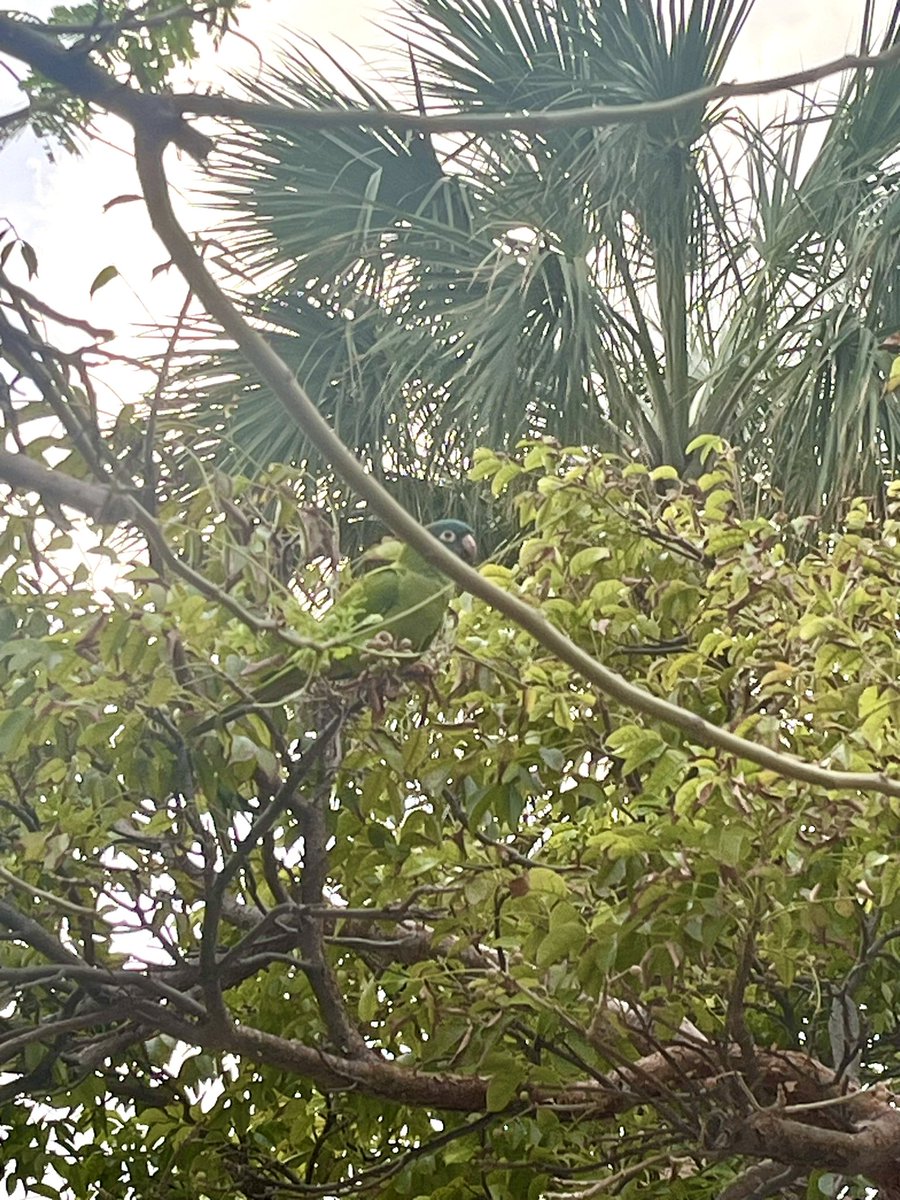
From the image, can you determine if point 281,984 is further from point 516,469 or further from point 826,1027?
point 826,1027

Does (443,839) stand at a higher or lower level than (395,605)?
lower

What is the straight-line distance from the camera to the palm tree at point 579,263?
106 inches

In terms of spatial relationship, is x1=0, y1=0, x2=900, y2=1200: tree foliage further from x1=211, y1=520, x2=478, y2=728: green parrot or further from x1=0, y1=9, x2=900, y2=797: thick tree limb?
x1=0, y1=9, x2=900, y2=797: thick tree limb

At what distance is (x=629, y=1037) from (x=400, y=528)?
1.29m

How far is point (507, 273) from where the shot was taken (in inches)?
109

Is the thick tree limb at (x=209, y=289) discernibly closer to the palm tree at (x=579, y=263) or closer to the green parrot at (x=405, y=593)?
the green parrot at (x=405, y=593)

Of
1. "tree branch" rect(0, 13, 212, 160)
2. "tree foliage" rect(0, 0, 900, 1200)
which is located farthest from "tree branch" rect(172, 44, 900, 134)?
"tree foliage" rect(0, 0, 900, 1200)

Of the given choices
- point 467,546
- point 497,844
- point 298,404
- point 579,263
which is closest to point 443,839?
point 497,844

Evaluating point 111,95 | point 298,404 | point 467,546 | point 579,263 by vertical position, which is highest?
point 579,263

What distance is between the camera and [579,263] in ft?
8.87

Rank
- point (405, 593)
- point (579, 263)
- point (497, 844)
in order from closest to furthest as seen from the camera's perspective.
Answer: point (405, 593), point (497, 844), point (579, 263)

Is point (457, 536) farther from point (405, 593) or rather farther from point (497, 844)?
point (497, 844)

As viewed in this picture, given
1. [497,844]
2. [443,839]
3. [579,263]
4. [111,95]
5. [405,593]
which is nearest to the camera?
[111,95]

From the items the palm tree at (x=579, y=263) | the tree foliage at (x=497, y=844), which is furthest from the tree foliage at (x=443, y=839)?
the palm tree at (x=579, y=263)
